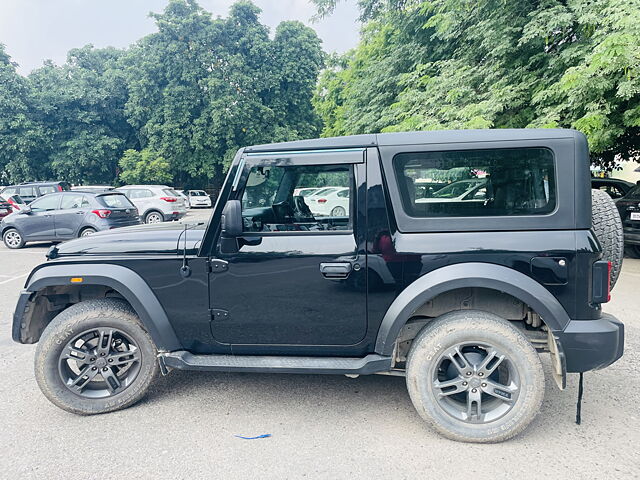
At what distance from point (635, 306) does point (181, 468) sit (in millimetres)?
5749

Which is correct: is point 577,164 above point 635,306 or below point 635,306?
above

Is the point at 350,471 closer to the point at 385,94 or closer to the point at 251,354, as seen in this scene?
the point at 251,354

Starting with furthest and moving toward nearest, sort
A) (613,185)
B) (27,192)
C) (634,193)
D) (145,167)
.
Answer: (145,167)
(27,192)
(613,185)
(634,193)

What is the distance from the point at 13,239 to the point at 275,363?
1180 cm

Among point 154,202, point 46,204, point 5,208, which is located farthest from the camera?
point 154,202

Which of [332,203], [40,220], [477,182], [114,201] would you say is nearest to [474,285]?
[477,182]

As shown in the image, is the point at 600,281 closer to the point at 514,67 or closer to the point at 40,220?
the point at 514,67

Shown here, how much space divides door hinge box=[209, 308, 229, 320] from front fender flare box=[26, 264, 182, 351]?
1.04 feet

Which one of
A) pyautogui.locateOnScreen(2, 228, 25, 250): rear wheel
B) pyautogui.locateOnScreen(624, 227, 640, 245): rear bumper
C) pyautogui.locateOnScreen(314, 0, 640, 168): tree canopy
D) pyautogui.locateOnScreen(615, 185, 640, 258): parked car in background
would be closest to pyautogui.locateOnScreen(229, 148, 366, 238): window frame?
pyautogui.locateOnScreen(314, 0, 640, 168): tree canopy

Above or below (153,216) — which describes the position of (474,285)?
above

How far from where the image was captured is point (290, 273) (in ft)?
9.26

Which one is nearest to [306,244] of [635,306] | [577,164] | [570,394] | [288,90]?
[577,164]

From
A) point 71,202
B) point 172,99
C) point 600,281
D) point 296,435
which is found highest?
point 172,99

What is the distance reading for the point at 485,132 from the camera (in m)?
2.75
